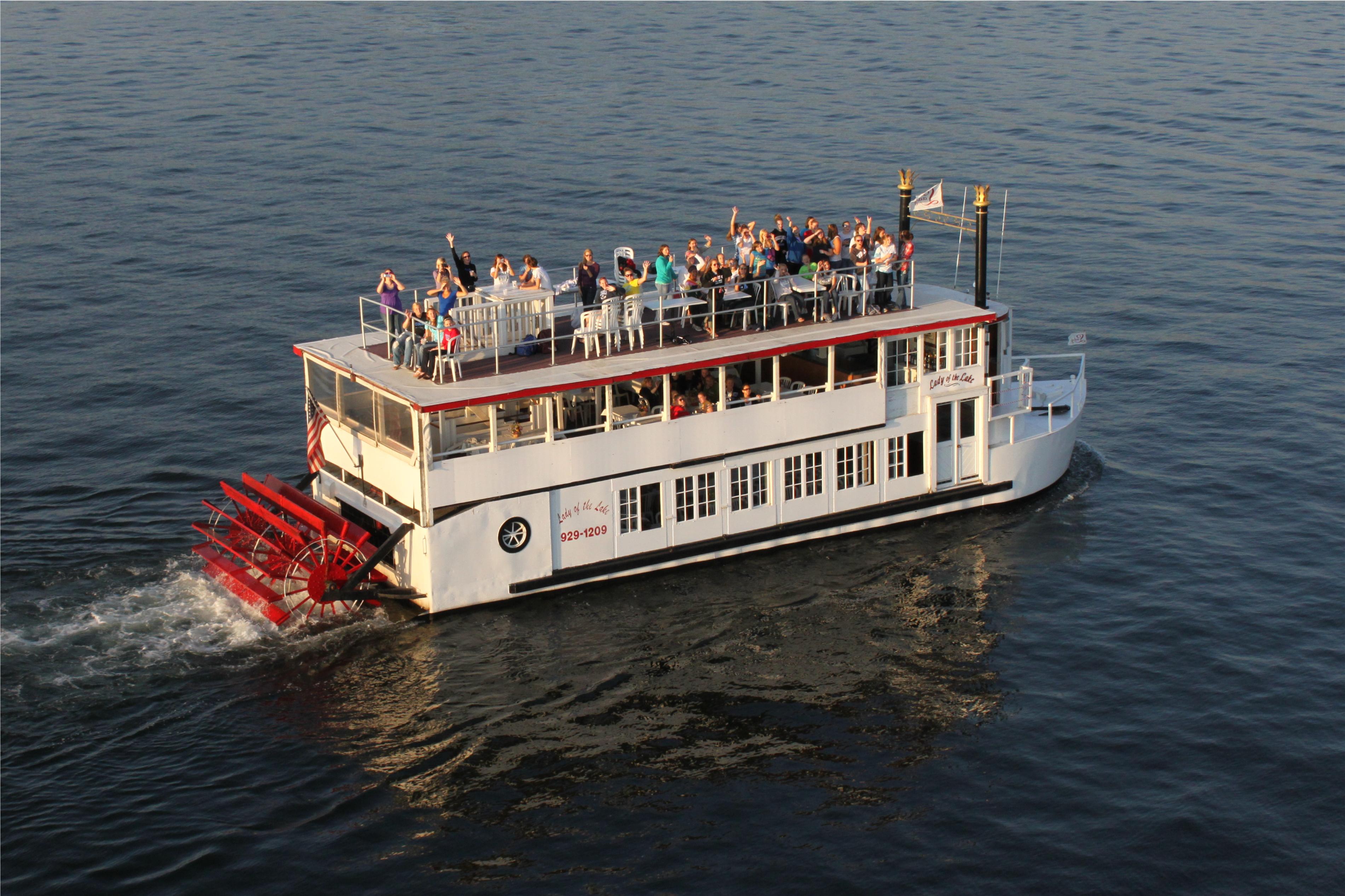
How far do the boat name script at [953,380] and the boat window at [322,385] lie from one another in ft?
46.3

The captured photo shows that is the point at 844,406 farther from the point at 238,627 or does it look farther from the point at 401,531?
the point at 238,627

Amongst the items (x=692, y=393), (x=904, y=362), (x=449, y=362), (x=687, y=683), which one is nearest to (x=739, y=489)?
(x=692, y=393)

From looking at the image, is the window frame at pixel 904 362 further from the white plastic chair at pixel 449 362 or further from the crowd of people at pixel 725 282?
the white plastic chair at pixel 449 362

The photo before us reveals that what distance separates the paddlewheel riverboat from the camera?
31703 millimetres

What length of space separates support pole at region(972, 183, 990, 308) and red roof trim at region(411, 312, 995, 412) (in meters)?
0.88

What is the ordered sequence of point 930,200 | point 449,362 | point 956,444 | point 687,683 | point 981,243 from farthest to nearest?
point 930,200 < point 981,243 < point 956,444 < point 449,362 < point 687,683

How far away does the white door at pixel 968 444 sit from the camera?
121 ft

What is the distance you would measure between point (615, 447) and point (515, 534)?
2.91 meters

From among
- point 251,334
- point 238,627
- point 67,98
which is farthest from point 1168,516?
point 67,98

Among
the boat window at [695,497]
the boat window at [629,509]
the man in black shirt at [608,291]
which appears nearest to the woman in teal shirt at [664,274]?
the man in black shirt at [608,291]

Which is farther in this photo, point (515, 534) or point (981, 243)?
point (981, 243)

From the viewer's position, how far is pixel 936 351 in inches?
1443

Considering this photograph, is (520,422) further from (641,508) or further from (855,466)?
(855,466)

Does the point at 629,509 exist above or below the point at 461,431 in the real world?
below
